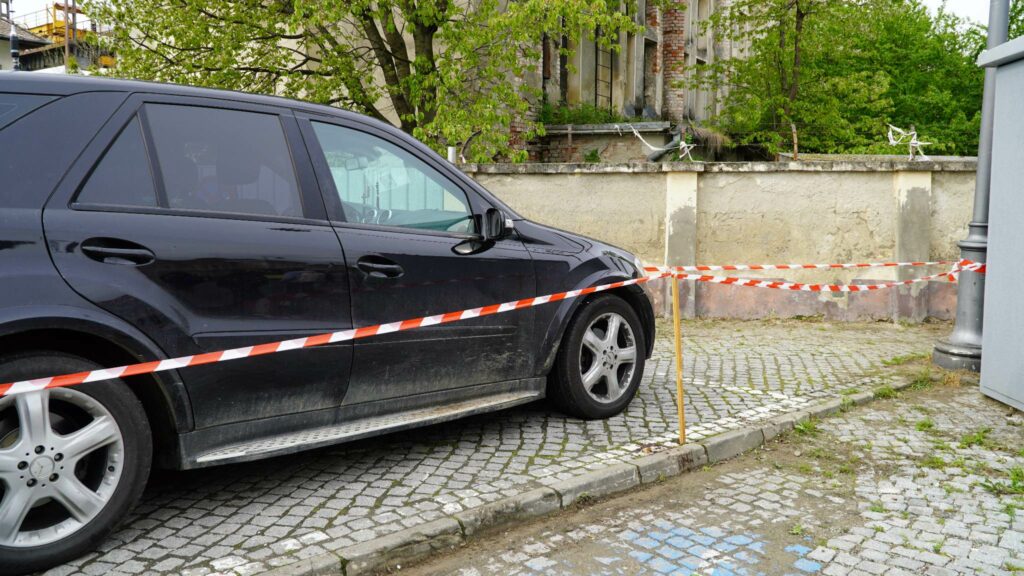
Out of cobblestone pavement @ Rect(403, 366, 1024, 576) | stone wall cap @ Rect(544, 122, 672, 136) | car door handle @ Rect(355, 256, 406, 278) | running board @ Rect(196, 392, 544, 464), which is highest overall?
stone wall cap @ Rect(544, 122, 672, 136)

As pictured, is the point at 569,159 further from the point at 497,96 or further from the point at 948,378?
the point at 948,378

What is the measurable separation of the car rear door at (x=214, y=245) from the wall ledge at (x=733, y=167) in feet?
23.4

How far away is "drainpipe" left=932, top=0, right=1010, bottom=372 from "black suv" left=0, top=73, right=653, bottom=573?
464cm

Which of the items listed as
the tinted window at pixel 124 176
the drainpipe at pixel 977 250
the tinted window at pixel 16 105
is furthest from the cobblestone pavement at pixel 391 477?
the tinted window at pixel 16 105

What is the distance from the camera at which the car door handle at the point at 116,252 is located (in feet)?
11.4

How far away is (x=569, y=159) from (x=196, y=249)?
1691 centimetres

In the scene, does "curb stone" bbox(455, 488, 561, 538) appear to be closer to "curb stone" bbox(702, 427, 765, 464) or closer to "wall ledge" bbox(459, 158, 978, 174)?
"curb stone" bbox(702, 427, 765, 464)

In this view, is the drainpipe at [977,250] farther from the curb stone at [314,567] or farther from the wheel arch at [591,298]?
the curb stone at [314,567]

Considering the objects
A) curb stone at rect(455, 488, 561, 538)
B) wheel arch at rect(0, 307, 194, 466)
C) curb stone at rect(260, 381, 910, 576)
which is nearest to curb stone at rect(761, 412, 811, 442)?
curb stone at rect(260, 381, 910, 576)

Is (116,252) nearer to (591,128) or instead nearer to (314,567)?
(314,567)

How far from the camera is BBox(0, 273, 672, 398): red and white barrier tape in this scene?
3332mm

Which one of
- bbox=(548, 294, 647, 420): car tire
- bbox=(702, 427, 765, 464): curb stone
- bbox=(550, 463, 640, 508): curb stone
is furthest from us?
bbox=(548, 294, 647, 420): car tire

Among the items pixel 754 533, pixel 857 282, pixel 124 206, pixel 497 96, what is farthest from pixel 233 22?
pixel 754 533

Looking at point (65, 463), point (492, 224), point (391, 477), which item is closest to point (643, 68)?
point (492, 224)
